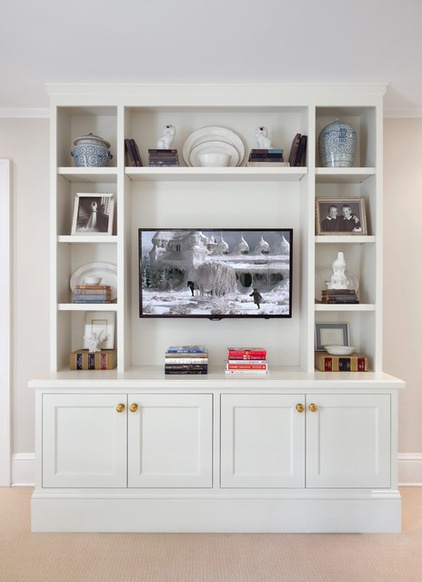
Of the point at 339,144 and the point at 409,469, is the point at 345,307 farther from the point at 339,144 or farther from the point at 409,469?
the point at 409,469

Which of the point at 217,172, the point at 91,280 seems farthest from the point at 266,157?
the point at 91,280

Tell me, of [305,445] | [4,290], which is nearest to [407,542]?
[305,445]

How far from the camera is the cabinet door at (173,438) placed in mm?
2604

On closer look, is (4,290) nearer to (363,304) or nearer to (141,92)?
(141,92)

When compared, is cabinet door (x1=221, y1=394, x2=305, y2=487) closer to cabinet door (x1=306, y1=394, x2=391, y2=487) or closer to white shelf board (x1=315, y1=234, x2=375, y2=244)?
cabinet door (x1=306, y1=394, x2=391, y2=487)

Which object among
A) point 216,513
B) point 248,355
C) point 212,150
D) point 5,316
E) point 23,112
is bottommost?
point 216,513

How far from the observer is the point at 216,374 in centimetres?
279

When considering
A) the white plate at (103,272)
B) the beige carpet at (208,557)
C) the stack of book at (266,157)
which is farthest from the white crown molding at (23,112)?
the beige carpet at (208,557)

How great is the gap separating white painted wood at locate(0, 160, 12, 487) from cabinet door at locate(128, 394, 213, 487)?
3.58 ft

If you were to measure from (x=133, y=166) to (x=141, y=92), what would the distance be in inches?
17.4

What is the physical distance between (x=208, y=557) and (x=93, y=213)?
81.2 inches

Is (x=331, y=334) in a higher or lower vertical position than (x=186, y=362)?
higher

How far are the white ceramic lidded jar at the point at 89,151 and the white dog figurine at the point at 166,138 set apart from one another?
1.16ft

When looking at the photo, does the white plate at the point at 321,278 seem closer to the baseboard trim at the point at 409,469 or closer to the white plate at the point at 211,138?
the white plate at the point at 211,138
